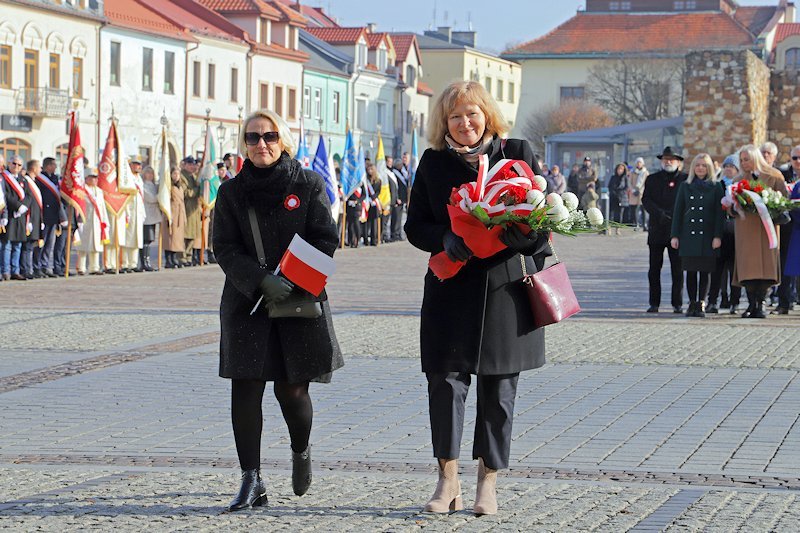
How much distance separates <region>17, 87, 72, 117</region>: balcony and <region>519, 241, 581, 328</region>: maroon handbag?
Result: 4606cm

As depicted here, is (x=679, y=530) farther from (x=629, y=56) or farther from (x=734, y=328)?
(x=629, y=56)

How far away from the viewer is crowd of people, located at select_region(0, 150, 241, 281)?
22766 millimetres

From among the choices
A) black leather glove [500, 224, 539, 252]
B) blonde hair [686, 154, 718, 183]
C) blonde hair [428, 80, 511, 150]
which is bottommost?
black leather glove [500, 224, 539, 252]

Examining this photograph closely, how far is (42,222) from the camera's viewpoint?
923 inches

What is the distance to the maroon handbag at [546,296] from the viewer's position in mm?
6812

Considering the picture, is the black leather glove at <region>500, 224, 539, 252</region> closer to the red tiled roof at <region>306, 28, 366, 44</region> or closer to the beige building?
the red tiled roof at <region>306, 28, 366, 44</region>

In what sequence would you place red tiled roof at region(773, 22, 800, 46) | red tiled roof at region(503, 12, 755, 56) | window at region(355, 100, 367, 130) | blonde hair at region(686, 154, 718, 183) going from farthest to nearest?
red tiled roof at region(773, 22, 800, 46), red tiled roof at region(503, 12, 755, 56), window at region(355, 100, 367, 130), blonde hair at region(686, 154, 718, 183)

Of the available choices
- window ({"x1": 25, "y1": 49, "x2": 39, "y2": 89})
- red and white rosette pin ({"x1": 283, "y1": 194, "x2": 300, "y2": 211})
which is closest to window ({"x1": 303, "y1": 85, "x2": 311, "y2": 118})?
window ({"x1": 25, "y1": 49, "x2": 39, "y2": 89})

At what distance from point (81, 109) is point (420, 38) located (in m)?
53.6

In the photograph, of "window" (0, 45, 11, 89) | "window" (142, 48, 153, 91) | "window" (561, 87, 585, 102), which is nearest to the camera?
"window" (0, 45, 11, 89)

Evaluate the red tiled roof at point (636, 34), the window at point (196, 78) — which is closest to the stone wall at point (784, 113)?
the window at point (196, 78)

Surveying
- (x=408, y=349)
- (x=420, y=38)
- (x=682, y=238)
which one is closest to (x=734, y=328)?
(x=682, y=238)

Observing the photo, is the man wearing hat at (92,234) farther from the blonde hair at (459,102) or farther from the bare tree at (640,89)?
the bare tree at (640,89)

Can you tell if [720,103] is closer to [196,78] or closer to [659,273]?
[659,273]
